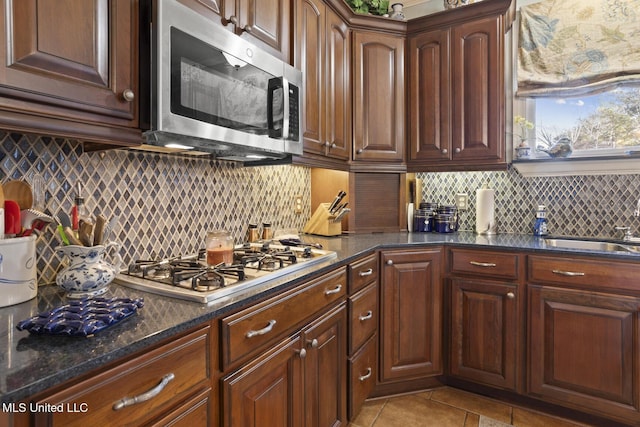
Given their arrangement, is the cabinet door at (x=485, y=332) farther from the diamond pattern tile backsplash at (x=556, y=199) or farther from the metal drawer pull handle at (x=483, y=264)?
the diamond pattern tile backsplash at (x=556, y=199)

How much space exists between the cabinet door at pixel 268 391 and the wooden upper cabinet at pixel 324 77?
1.16 metres

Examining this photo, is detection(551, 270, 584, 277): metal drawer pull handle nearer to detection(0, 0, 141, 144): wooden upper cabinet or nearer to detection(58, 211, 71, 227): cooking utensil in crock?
detection(0, 0, 141, 144): wooden upper cabinet

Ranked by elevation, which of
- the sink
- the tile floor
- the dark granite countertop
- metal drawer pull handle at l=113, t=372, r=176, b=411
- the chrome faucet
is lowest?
the tile floor

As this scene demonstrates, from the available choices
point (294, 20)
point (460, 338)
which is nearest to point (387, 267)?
point (460, 338)

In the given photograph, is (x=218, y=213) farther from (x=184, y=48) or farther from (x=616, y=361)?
(x=616, y=361)

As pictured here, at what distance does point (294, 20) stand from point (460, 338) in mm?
2113

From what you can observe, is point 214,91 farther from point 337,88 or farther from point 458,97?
point 458,97

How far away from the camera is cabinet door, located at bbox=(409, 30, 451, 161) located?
8.32ft

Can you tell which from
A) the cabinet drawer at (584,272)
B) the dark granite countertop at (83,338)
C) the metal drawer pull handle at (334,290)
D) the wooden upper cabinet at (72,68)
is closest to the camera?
the dark granite countertop at (83,338)

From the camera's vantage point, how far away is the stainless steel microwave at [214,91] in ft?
3.70

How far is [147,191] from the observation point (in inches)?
59.9

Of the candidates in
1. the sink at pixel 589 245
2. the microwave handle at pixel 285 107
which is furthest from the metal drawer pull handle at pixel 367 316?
the sink at pixel 589 245

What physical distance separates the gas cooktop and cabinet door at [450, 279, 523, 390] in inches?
42.1

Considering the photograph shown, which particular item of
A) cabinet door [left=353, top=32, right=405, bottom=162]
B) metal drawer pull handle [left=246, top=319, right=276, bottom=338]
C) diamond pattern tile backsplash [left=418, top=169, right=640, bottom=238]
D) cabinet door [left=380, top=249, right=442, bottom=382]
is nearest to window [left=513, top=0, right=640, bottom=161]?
diamond pattern tile backsplash [left=418, top=169, right=640, bottom=238]
